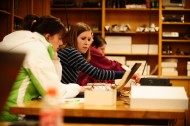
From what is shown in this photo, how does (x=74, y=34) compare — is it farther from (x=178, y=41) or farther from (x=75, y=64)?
(x=178, y=41)

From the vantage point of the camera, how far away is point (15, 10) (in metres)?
5.07

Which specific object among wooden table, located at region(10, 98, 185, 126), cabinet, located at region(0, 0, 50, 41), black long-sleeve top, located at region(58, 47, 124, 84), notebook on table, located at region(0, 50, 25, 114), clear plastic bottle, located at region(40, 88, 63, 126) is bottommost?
wooden table, located at region(10, 98, 185, 126)

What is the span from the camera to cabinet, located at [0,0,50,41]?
4.57 meters

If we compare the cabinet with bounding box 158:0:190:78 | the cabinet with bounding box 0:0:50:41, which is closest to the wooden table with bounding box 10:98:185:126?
the cabinet with bounding box 0:0:50:41

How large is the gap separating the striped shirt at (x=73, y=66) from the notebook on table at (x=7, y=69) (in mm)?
1685

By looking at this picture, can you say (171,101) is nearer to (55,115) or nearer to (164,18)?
(55,115)

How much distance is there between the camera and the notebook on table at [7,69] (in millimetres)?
1021

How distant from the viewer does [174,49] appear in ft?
21.2

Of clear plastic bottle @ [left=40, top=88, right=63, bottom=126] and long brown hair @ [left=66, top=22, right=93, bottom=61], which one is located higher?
long brown hair @ [left=66, top=22, right=93, bottom=61]

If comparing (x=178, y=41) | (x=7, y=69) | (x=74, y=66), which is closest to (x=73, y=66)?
(x=74, y=66)

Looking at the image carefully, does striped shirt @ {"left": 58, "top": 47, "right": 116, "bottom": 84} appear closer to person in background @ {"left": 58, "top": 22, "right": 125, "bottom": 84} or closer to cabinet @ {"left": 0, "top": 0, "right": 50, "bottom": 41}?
person in background @ {"left": 58, "top": 22, "right": 125, "bottom": 84}

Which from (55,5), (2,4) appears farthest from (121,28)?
(2,4)

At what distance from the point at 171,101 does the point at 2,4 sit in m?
3.34

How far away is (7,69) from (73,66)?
1761 mm
